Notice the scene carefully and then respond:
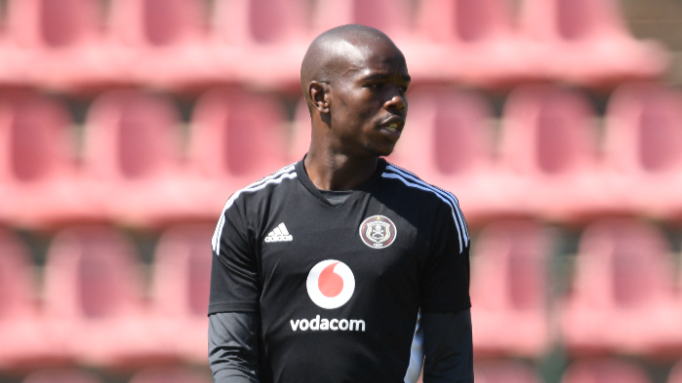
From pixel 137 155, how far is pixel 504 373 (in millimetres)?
3383

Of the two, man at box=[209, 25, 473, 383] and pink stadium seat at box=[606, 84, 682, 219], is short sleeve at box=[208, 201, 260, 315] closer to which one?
man at box=[209, 25, 473, 383]

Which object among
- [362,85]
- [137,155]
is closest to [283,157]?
[137,155]

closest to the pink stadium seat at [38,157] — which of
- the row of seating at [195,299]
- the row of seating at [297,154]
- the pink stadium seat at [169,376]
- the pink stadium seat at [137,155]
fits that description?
the row of seating at [297,154]

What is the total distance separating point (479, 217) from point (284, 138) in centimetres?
168

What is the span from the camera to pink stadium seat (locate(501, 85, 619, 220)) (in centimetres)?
704

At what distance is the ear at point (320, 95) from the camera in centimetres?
193

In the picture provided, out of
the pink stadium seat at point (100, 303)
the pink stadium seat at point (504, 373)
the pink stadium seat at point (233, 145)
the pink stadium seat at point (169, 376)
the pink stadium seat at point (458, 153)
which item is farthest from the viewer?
the pink stadium seat at point (233, 145)

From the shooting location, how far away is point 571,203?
702 cm

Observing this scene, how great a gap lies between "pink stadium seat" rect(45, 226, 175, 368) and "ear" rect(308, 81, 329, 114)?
507 cm

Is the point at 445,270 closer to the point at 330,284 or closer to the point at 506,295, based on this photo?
the point at 330,284

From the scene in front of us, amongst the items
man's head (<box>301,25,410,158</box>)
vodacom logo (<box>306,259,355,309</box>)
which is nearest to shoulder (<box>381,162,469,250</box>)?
man's head (<box>301,25,410,158</box>)

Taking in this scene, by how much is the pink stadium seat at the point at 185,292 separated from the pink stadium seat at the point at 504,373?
2.06 meters

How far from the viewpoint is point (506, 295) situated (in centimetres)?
670

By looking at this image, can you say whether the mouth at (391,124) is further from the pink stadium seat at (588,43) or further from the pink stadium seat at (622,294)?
the pink stadium seat at (588,43)
